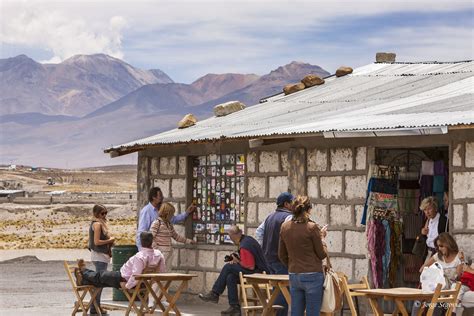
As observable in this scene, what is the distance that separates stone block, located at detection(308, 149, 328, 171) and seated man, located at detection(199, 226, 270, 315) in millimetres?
1214

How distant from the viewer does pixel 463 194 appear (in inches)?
472

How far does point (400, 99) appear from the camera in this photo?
14.5 metres

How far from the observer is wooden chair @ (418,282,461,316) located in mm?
9852

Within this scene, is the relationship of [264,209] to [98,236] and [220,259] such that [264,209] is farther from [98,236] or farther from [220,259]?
[98,236]

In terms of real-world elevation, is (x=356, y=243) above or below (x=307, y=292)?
above

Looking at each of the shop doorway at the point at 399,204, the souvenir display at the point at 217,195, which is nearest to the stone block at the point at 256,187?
the souvenir display at the point at 217,195

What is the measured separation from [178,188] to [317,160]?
2.95m

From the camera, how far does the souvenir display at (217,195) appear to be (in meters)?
15.2

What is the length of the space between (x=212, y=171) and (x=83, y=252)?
56.1 ft

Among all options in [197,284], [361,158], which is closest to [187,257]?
[197,284]

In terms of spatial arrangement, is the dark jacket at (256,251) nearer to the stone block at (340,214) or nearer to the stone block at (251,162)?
the stone block at (340,214)

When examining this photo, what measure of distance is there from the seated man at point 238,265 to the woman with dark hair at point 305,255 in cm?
261

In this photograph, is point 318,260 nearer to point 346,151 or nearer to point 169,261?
point 346,151

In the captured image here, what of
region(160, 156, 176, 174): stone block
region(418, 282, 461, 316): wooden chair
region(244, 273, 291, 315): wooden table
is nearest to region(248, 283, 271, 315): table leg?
region(244, 273, 291, 315): wooden table
